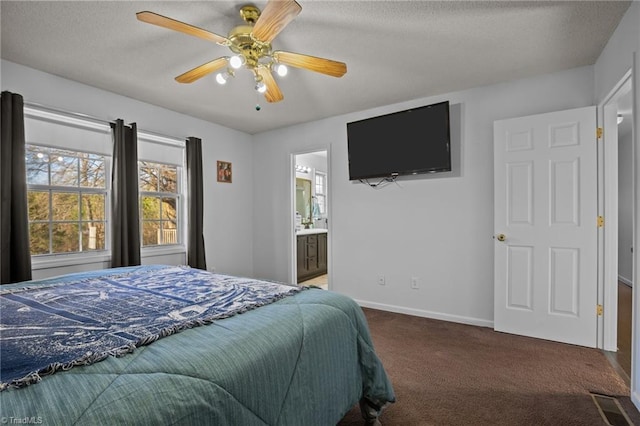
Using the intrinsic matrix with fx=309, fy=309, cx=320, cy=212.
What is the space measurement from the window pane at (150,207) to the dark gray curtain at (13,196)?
117 centimetres

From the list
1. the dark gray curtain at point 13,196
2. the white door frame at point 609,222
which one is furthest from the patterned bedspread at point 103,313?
the white door frame at point 609,222

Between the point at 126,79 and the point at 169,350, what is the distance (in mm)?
2957

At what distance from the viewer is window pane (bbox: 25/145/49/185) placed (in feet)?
9.24

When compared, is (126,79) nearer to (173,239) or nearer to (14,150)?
(14,150)

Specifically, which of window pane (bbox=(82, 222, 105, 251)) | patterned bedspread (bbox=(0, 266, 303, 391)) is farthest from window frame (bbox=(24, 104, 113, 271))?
patterned bedspread (bbox=(0, 266, 303, 391))

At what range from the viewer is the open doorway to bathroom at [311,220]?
17.6 feet

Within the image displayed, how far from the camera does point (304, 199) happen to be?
651cm

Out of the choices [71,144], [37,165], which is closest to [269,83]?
[71,144]

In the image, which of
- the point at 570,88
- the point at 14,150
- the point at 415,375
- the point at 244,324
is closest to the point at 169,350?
the point at 244,324

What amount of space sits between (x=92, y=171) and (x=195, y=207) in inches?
45.0

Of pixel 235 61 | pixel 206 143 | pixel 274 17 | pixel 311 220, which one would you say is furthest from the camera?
pixel 311 220

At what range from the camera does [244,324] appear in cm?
122

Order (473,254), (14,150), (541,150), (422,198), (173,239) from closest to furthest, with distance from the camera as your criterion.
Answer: (14,150)
(541,150)
(473,254)
(422,198)
(173,239)

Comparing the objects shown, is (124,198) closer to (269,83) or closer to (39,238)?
(39,238)
